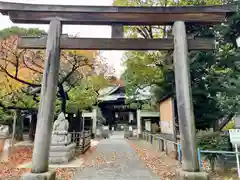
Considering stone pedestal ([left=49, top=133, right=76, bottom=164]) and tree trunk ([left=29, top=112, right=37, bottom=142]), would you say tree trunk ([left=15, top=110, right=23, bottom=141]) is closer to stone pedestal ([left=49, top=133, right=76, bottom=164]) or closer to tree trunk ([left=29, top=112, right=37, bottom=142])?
tree trunk ([left=29, top=112, right=37, bottom=142])

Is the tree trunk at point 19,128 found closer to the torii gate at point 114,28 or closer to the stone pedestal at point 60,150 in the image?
the stone pedestal at point 60,150

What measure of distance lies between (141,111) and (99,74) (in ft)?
32.1

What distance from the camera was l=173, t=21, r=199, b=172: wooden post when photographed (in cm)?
446

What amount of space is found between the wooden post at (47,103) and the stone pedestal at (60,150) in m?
4.20

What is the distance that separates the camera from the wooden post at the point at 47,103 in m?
4.38

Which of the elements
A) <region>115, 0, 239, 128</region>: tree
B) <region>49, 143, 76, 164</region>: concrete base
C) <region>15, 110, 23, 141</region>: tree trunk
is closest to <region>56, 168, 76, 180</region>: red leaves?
<region>49, 143, 76, 164</region>: concrete base

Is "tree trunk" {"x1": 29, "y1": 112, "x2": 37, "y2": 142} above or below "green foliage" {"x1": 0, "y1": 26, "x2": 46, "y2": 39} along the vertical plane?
below

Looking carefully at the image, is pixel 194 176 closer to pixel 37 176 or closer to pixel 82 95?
pixel 37 176

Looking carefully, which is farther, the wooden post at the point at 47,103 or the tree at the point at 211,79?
the tree at the point at 211,79

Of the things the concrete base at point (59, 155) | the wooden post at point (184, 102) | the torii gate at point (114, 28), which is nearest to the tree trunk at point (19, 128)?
the concrete base at point (59, 155)

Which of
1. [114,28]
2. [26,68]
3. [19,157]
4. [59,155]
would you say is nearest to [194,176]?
[114,28]

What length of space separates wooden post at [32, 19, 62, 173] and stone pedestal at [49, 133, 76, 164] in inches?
165

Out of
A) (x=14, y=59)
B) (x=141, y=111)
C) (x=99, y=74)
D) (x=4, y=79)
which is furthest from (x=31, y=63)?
(x=141, y=111)

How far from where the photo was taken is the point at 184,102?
4.74 m
